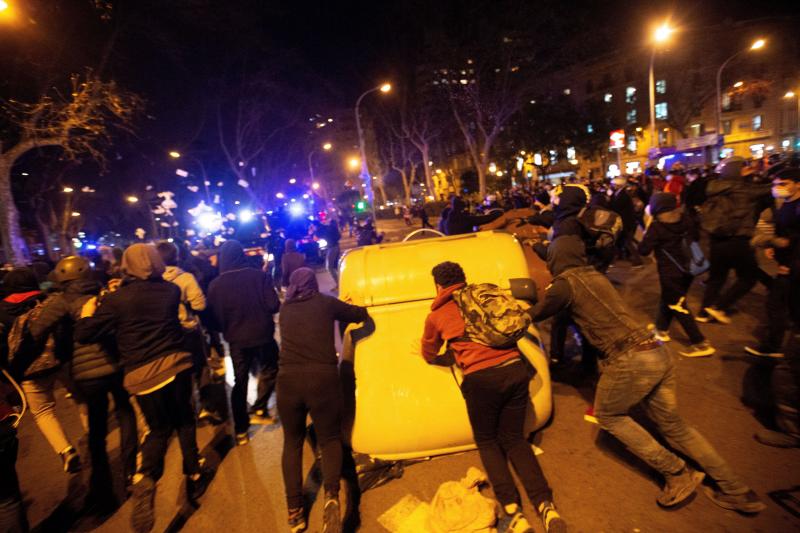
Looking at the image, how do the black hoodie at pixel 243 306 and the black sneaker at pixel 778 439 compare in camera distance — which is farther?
the black hoodie at pixel 243 306

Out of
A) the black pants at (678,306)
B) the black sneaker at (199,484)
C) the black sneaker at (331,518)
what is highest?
the black pants at (678,306)

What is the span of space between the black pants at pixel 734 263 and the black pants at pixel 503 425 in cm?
394

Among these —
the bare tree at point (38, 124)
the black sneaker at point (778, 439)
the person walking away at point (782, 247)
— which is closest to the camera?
the black sneaker at point (778, 439)

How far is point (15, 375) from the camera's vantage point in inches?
127

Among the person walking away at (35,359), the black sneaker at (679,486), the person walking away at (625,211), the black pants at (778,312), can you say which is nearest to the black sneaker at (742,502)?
the black sneaker at (679,486)

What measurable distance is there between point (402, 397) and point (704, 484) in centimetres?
207

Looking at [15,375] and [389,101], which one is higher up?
[389,101]

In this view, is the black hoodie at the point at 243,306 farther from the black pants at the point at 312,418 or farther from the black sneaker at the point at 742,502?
the black sneaker at the point at 742,502

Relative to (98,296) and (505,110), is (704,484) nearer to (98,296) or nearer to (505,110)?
(98,296)

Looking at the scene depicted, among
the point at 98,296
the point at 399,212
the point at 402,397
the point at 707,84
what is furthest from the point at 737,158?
the point at 707,84

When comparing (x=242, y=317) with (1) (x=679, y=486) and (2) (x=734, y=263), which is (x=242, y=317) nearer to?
(1) (x=679, y=486)

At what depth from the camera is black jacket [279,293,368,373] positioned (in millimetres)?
2848

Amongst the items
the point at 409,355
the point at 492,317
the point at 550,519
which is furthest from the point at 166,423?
the point at 550,519

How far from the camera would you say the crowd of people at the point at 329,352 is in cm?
261
